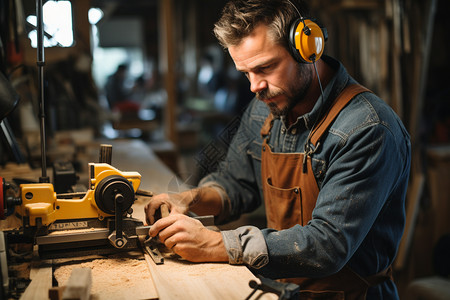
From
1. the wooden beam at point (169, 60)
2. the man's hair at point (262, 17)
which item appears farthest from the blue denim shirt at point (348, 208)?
the wooden beam at point (169, 60)

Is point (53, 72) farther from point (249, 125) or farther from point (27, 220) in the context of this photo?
point (27, 220)

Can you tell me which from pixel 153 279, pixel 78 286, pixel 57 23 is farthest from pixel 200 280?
pixel 57 23

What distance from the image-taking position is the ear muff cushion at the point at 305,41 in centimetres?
160

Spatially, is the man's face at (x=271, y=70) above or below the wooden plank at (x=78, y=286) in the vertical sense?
above

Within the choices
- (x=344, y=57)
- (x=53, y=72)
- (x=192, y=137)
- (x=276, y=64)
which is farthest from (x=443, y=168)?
(x=192, y=137)

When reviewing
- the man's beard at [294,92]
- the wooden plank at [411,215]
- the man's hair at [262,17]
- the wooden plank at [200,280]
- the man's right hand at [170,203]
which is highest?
the man's hair at [262,17]

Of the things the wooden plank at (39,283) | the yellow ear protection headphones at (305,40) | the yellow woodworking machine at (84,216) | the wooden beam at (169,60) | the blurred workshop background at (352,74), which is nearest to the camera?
the wooden plank at (39,283)

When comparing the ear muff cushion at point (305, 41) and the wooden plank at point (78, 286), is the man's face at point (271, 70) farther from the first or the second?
the wooden plank at point (78, 286)

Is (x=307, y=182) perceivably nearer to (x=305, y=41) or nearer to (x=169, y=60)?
(x=305, y=41)

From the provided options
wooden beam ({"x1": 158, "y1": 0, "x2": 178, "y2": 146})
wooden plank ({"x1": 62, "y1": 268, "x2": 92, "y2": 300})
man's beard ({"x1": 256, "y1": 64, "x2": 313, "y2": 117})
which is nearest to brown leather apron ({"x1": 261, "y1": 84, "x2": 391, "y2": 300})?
man's beard ({"x1": 256, "y1": 64, "x2": 313, "y2": 117})

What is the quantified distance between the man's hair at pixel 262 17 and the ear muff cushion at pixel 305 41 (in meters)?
0.04

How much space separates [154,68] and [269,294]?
13060 mm

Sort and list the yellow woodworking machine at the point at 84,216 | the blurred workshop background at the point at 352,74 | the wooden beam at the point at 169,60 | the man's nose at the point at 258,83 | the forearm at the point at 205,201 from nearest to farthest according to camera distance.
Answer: the yellow woodworking machine at the point at 84,216 → the man's nose at the point at 258,83 → the forearm at the point at 205,201 → the blurred workshop background at the point at 352,74 → the wooden beam at the point at 169,60

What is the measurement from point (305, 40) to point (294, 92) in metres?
0.23
